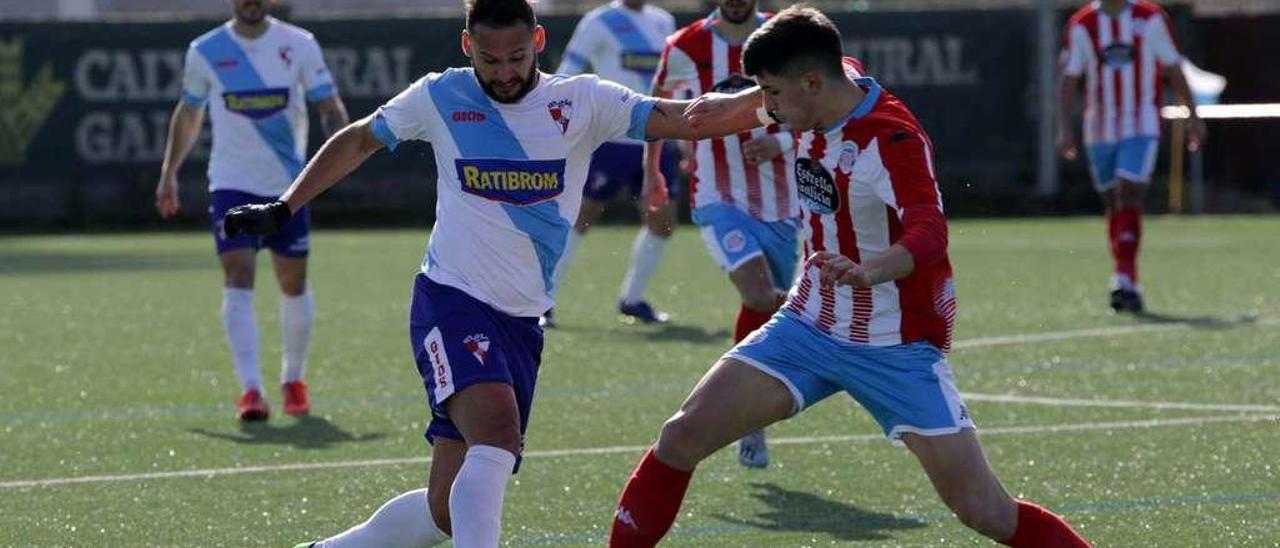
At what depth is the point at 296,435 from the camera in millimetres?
9461

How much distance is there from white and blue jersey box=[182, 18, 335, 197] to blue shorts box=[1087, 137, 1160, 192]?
614cm

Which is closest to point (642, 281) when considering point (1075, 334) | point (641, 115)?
point (1075, 334)

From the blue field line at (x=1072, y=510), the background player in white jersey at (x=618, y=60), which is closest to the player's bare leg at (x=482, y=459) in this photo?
the blue field line at (x=1072, y=510)

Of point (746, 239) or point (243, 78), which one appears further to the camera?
point (243, 78)

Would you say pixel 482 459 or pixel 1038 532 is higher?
pixel 482 459

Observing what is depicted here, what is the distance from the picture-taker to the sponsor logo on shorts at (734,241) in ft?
29.0

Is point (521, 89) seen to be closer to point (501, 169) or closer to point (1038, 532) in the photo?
point (501, 169)

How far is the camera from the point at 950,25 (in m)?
25.2

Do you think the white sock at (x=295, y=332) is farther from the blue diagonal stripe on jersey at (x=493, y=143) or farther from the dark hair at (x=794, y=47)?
the dark hair at (x=794, y=47)

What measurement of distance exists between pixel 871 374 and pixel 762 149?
290 centimetres

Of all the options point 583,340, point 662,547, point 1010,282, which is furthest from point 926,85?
point 662,547

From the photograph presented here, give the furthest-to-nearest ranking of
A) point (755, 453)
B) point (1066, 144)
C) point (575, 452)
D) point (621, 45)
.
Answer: point (621, 45)
point (1066, 144)
point (575, 452)
point (755, 453)

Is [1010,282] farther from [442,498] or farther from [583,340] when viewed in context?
[442,498]

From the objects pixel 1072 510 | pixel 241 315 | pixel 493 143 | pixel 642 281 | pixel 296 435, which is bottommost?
pixel 642 281
